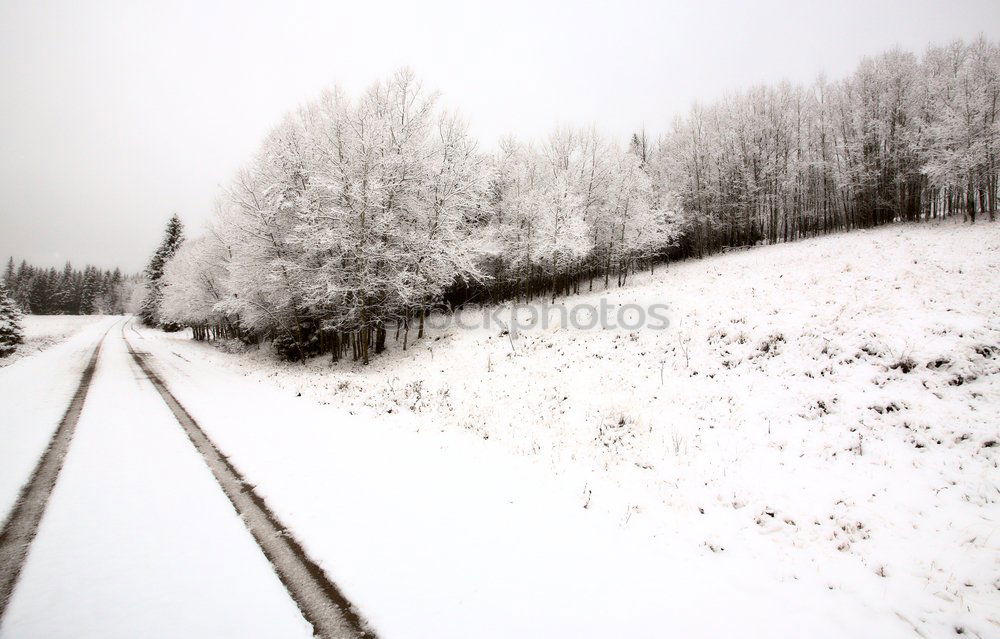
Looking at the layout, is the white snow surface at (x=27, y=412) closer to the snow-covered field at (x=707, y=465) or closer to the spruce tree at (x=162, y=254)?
the snow-covered field at (x=707, y=465)

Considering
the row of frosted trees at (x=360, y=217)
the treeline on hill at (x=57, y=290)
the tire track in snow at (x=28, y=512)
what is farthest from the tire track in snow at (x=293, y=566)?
the treeline on hill at (x=57, y=290)

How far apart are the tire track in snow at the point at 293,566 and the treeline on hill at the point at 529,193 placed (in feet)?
43.0

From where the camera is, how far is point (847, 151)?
120 ft

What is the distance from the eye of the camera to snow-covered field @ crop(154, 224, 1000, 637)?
189 inches

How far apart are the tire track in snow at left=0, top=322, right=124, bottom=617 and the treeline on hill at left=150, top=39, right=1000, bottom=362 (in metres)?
11.4

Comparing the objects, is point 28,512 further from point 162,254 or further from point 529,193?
point 162,254

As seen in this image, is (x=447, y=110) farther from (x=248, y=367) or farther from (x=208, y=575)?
(x=208, y=575)

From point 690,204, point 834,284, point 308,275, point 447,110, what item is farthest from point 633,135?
point 308,275

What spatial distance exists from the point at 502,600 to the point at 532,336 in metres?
16.2

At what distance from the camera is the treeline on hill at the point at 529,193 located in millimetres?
19594

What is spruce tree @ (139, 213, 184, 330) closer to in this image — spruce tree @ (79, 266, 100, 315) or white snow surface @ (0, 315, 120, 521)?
white snow surface @ (0, 315, 120, 521)

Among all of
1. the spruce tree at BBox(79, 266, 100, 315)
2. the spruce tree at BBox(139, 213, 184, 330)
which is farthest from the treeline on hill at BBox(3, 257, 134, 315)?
the spruce tree at BBox(139, 213, 184, 330)

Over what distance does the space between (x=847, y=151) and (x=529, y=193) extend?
3180cm

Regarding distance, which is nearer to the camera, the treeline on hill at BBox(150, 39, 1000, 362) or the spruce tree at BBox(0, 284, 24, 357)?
the treeline on hill at BBox(150, 39, 1000, 362)
